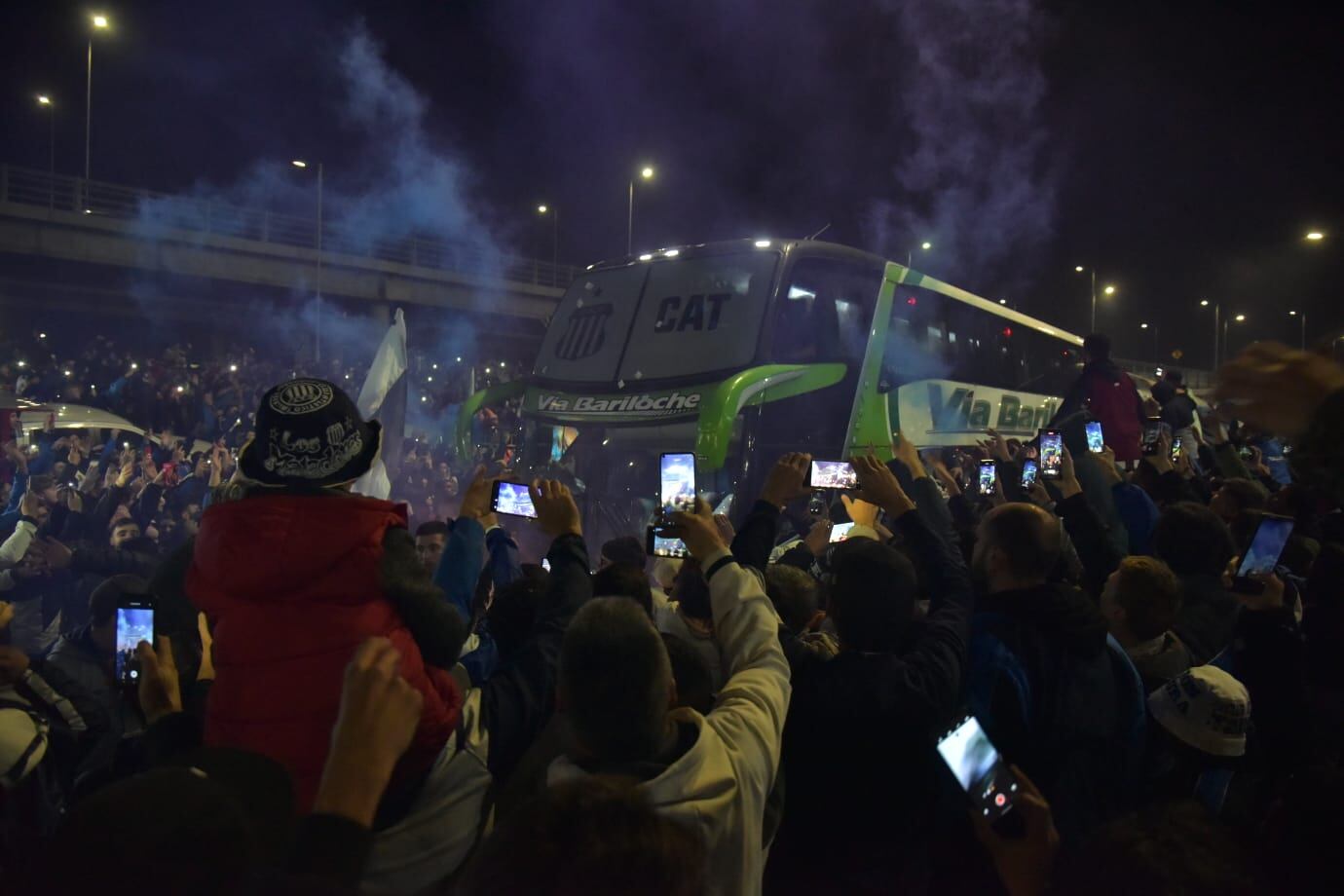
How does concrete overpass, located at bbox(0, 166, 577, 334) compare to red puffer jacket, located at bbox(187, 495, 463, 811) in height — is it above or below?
above

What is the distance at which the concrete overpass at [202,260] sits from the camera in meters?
22.6

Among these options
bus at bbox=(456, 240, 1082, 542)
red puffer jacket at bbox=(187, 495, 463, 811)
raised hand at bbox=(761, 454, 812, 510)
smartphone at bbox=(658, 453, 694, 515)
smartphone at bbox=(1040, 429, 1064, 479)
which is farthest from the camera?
bus at bbox=(456, 240, 1082, 542)

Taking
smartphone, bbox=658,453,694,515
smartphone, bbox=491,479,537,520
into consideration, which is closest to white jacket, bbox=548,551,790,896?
smartphone, bbox=491,479,537,520

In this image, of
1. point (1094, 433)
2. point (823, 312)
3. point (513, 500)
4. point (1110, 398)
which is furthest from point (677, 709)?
point (823, 312)

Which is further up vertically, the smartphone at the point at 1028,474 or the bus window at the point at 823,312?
the bus window at the point at 823,312

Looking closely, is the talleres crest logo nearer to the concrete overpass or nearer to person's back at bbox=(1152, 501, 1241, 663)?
person's back at bbox=(1152, 501, 1241, 663)

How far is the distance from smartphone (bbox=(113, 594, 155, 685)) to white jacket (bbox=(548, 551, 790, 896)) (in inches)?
58.7

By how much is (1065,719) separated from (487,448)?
1134 centimetres

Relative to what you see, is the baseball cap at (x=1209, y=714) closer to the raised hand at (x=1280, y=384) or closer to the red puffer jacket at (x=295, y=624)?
the raised hand at (x=1280, y=384)

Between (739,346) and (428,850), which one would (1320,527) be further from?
(739,346)

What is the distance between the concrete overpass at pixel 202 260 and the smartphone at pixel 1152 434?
2158 centimetres

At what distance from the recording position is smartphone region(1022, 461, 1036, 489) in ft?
17.8

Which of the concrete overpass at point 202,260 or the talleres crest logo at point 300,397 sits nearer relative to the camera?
the talleres crest logo at point 300,397

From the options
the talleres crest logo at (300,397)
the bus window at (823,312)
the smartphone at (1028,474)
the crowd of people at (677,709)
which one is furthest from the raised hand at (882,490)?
the bus window at (823,312)
